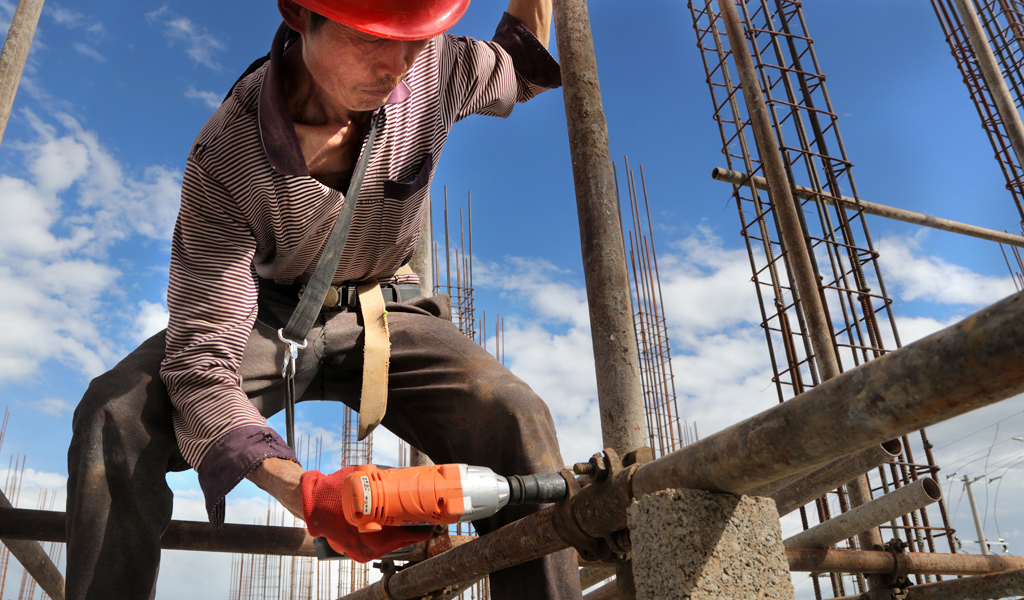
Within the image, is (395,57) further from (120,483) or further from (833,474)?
(833,474)

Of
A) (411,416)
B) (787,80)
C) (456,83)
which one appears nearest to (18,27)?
(456,83)

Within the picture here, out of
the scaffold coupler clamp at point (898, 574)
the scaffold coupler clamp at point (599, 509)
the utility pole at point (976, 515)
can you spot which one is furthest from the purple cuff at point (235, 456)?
the utility pole at point (976, 515)

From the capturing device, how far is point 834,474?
8.27 ft

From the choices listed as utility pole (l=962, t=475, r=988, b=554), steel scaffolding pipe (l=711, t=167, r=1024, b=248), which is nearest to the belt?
steel scaffolding pipe (l=711, t=167, r=1024, b=248)

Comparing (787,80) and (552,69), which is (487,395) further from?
(787,80)

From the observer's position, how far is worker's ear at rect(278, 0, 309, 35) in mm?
1824

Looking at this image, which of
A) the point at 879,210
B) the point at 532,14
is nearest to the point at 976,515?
the point at 879,210

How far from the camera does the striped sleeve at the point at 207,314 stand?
72.3 inches

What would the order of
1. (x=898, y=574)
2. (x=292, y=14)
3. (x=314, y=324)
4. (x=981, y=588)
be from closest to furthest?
1. (x=292, y=14)
2. (x=314, y=324)
3. (x=981, y=588)
4. (x=898, y=574)

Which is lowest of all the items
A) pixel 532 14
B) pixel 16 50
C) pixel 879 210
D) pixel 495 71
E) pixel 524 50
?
pixel 495 71

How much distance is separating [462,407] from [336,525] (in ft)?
1.76

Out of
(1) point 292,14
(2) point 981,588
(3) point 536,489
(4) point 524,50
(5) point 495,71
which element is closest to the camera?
(3) point 536,489

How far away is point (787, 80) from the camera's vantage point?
742cm

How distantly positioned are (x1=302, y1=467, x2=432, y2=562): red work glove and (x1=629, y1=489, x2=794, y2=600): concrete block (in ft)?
1.84
